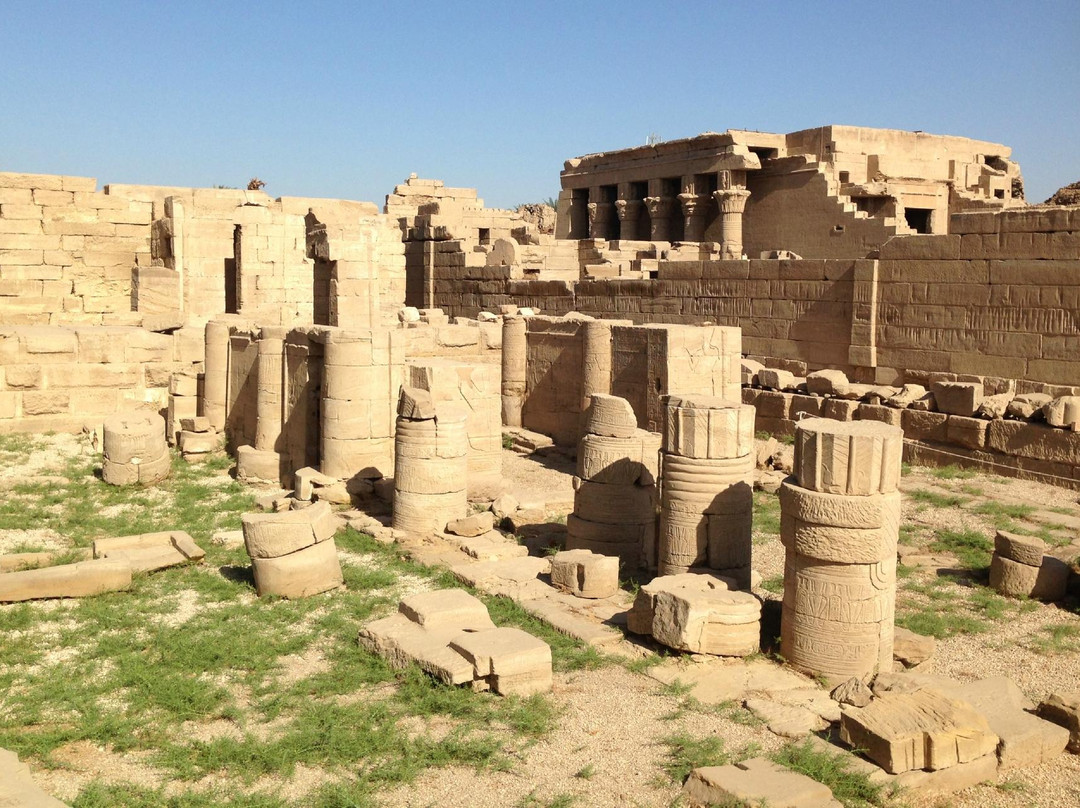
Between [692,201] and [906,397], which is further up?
[692,201]

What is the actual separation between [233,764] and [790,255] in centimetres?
1608

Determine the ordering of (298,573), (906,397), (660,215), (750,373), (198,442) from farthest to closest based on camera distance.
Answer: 1. (660,215)
2. (750,373)
3. (906,397)
4. (198,442)
5. (298,573)

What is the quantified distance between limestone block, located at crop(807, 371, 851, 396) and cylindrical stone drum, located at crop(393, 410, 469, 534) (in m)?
6.85

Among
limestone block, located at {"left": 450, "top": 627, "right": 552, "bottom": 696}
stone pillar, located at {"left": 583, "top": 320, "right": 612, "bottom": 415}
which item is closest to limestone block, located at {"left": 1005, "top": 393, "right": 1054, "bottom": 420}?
stone pillar, located at {"left": 583, "top": 320, "right": 612, "bottom": 415}

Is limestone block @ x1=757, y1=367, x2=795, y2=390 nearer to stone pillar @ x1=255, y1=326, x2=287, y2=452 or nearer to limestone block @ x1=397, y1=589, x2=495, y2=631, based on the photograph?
stone pillar @ x1=255, y1=326, x2=287, y2=452

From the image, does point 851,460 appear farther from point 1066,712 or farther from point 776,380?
point 776,380

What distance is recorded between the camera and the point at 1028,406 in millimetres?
11820

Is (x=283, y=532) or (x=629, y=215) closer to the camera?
(x=283, y=532)

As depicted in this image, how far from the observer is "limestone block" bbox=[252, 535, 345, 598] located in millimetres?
7668

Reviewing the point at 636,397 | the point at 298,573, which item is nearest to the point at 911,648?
the point at 298,573

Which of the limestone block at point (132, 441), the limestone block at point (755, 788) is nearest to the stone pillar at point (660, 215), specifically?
the limestone block at point (132, 441)

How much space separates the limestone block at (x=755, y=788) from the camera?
4.54m

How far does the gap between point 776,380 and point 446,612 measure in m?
9.56

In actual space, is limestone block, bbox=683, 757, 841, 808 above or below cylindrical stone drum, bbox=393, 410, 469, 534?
below
